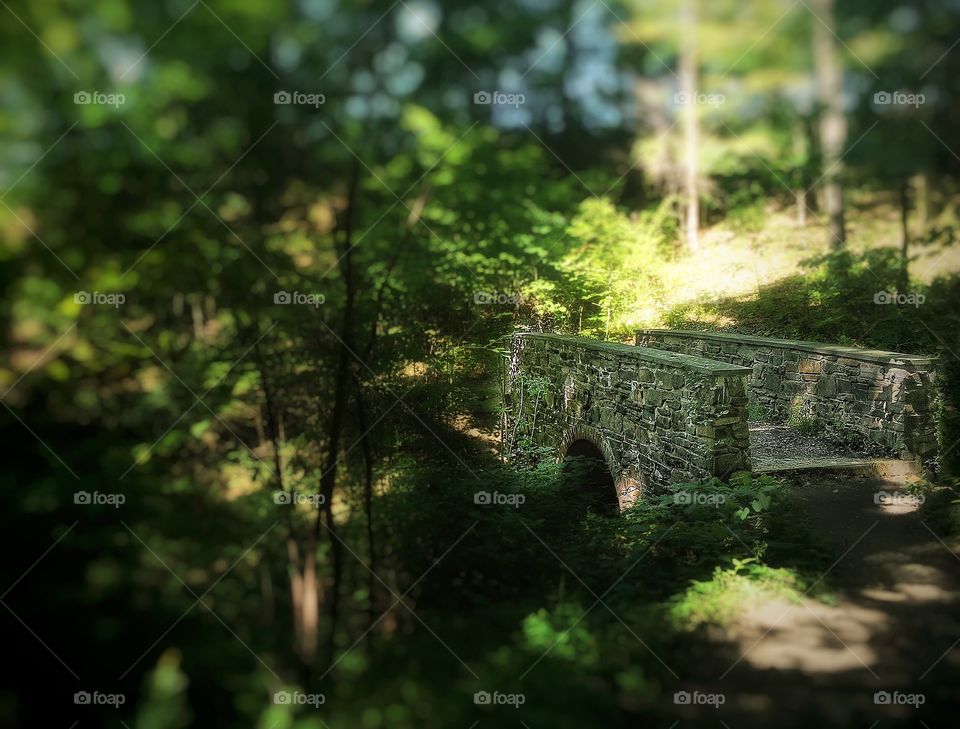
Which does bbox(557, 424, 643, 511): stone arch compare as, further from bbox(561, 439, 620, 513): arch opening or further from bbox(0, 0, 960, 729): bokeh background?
bbox(0, 0, 960, 729): bokeh background

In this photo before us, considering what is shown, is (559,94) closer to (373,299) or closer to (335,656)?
(373,299)

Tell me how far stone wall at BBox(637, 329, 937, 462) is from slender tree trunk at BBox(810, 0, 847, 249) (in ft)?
10.3

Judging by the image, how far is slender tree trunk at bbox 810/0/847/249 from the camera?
11.3 feet

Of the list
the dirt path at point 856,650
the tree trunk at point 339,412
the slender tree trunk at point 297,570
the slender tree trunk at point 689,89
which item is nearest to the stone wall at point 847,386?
the dirt path at point 856,650

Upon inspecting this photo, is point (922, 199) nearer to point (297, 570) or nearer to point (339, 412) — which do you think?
point (339, 412)

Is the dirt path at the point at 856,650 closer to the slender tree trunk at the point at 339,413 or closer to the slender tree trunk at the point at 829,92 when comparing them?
the slender tree trunk at the point at 339,413

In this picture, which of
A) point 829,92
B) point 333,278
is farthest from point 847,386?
point 333,278

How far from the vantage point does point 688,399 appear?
5.43 metres

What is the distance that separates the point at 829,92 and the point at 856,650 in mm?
3383

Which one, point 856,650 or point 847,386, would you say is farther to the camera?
point 847,386

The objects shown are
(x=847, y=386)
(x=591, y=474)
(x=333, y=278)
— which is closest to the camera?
(x=333, y=278)

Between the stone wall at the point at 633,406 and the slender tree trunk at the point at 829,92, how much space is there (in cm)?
194

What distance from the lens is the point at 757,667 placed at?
10.3ft

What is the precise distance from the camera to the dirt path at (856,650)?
2.77m
